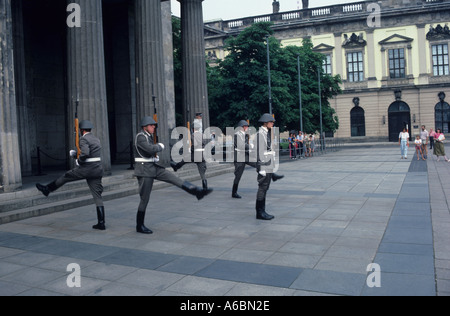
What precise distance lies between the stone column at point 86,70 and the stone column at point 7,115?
2258mm

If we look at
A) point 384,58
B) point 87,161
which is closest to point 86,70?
point 87,161

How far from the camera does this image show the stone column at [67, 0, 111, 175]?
12.3 metres

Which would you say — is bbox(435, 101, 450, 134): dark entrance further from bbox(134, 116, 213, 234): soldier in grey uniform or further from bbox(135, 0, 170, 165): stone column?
bbox(134, 116, 213, 234): soldier in grey uniform

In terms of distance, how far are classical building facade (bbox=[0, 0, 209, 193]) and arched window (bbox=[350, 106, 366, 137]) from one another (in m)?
36.5

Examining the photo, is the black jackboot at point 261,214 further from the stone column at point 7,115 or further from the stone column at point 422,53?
the stone column at point 422,53

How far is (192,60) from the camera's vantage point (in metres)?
18.5

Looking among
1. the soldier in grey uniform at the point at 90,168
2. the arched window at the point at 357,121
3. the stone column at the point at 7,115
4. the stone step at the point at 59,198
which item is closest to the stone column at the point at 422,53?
the arched window at the point at 357,121

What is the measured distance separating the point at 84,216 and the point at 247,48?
2182cm

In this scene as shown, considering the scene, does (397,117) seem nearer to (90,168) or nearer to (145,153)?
(145,153)

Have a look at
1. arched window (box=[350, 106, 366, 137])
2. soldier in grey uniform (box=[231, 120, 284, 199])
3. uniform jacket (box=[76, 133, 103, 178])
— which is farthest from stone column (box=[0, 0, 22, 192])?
arched window (box=[350, 106, 366, 137])

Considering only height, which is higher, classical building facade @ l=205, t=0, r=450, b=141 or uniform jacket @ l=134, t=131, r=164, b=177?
classical building facade @ l=205, t=0, r=450, b=141
